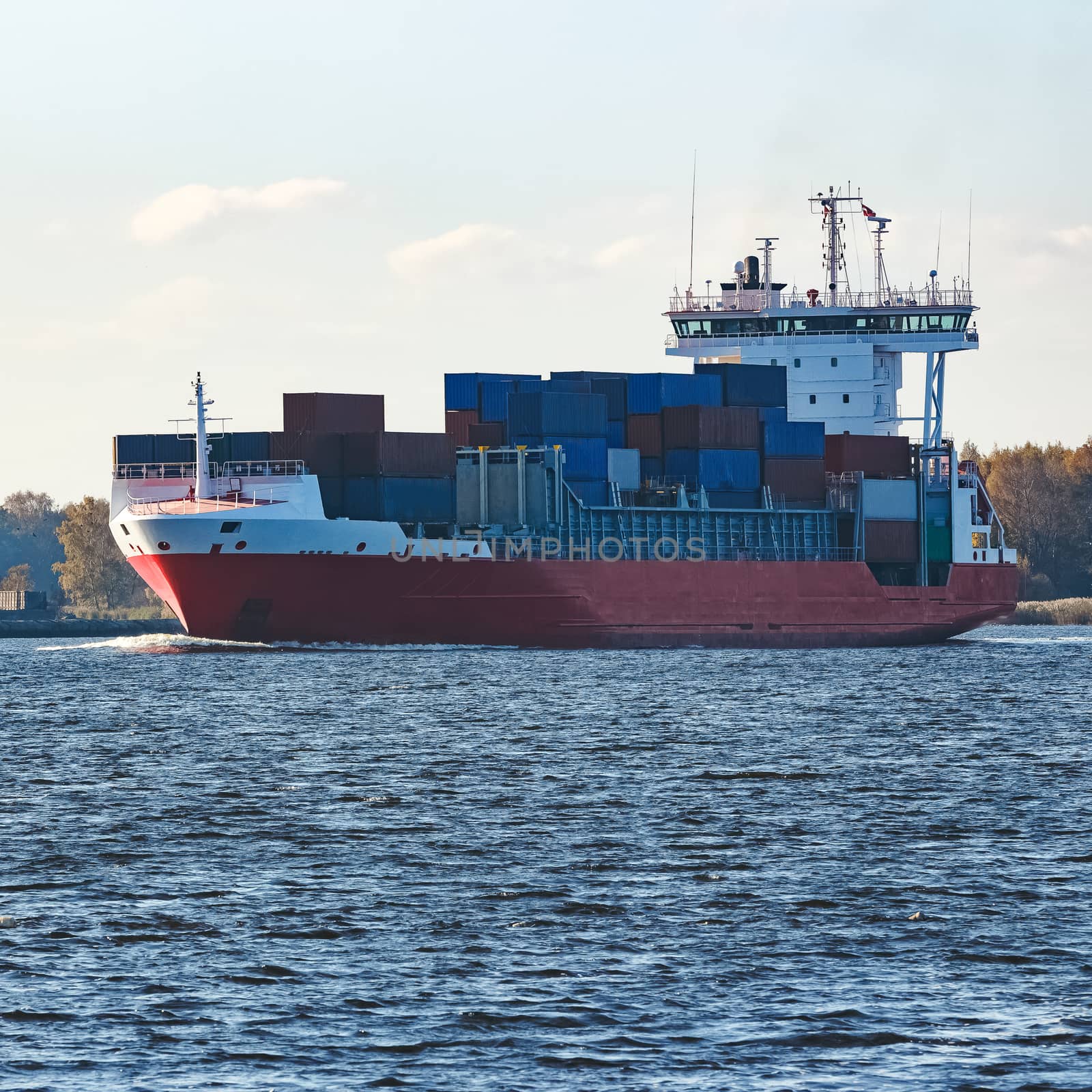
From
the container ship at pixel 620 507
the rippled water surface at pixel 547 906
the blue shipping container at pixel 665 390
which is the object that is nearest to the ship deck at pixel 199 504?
the container ship at pixel 620 507

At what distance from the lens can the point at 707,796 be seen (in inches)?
1006

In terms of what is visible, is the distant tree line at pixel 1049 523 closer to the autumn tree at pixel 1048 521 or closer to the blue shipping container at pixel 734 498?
the autumn tree at pixel 1048 521

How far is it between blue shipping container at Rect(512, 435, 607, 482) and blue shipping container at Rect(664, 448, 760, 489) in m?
3.57

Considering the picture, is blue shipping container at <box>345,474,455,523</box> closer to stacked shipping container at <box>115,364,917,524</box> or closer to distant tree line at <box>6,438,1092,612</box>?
stacked shipping container at <box>115,364,917,524</box>

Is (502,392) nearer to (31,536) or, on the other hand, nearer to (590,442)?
(590,442)

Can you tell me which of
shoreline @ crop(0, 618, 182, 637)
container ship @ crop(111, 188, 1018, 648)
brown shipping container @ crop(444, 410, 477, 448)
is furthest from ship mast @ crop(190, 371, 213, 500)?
shoreline @ crop(0, 618, 182, 637)

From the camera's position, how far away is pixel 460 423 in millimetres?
63656

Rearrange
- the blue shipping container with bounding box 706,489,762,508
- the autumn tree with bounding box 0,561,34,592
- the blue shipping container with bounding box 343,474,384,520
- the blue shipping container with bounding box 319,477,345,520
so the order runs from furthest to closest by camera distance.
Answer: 1. the autumn tree with bounding box 0,561,34,592
2. the blue shipping container with bounding box 706,489,762,508
3. the blue shipping container with bounding box 343,474,384,520
4. the blue shipping container with bounding box 319,477,345,520

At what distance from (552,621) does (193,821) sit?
38133mm

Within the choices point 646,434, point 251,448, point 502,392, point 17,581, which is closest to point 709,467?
point 646,434

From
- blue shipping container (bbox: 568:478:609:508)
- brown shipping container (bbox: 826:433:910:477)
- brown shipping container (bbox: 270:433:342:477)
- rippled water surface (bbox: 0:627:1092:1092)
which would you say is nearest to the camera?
rippled water surface (bbox: 0:627:1092:1092)

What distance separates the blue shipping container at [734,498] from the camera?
219 feet

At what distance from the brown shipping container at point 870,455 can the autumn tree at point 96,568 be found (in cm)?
6145

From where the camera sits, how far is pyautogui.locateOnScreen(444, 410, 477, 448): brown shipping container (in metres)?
63.1
